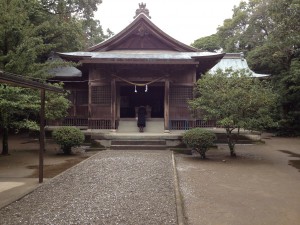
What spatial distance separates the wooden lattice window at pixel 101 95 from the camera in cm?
1747

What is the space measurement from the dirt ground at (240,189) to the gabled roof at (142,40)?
9.25 meters

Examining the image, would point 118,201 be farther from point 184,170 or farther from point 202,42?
point 202,42

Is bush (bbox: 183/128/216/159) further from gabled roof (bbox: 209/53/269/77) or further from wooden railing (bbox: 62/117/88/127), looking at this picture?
gabled roof (bbox: 209/53/269/77)

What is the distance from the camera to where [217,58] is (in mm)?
17047

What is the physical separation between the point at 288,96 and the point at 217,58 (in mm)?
9674

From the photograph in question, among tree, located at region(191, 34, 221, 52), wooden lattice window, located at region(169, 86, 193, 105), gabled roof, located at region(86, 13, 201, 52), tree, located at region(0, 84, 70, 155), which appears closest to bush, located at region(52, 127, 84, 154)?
tree, located at region(0, 84, 70, 155)

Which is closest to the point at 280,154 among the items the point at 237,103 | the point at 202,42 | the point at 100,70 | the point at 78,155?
the point at 237,103

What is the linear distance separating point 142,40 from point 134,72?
10.2ft

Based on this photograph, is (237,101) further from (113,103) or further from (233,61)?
(233,61)

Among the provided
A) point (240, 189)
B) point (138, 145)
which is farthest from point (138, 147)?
point (240, 189)

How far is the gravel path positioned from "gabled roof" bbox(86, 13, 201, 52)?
1107cm

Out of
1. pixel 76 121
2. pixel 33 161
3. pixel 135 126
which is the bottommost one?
pixel 33 161

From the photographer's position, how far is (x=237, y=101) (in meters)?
11.8

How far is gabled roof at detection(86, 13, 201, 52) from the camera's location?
18797mm
